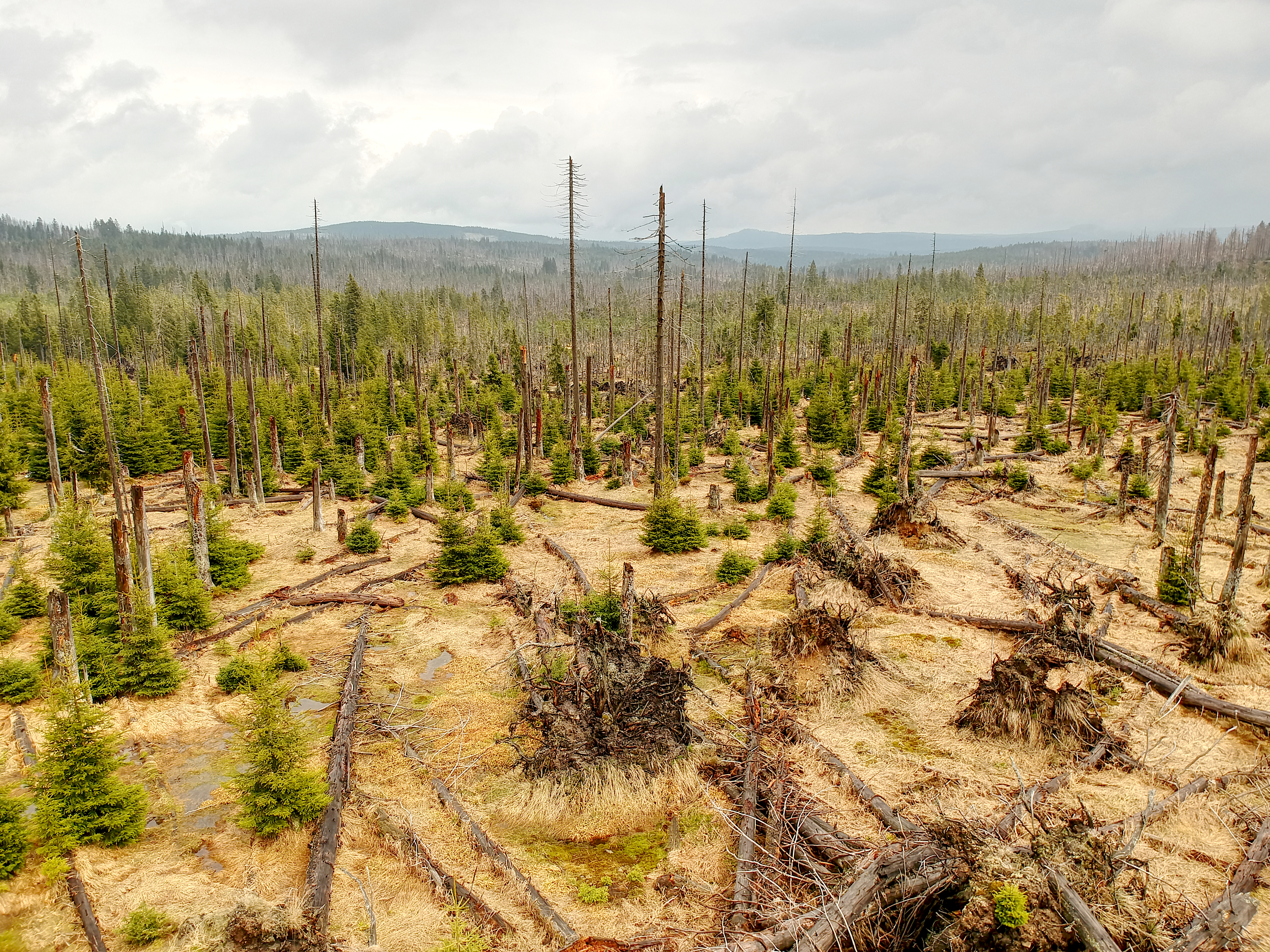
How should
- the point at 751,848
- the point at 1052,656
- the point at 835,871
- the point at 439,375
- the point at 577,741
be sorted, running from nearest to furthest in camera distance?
the point at 835,871, the point at 751,848, the point at 577,741, the point at 1052,656, the point at 439,375

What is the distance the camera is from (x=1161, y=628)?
527 inches

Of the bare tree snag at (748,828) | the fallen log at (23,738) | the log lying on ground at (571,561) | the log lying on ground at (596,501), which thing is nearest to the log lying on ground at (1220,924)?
the bare tree snag at (748,828)

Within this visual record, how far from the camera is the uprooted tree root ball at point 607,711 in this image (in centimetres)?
915

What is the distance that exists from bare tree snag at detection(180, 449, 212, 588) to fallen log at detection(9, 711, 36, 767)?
16.2ft

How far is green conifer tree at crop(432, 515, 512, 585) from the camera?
17.9m

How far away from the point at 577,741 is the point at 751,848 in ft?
8.74

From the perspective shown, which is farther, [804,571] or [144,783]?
[804,571]

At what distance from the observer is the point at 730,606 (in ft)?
49.3

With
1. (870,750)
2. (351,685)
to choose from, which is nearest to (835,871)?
(870,750)

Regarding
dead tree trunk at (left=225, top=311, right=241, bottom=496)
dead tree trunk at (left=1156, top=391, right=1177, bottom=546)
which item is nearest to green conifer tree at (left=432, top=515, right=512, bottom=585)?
dead tree trunk at (left=225, top=311, right=241, bottom=496)

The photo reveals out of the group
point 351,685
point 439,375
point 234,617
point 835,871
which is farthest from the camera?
point 439,375

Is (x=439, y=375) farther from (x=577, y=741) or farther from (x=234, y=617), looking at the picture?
(x=577, y=741)

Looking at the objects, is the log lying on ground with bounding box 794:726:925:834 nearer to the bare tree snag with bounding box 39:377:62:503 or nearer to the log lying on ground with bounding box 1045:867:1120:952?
the log lying on ground with bounding box 1045:867:1120:952

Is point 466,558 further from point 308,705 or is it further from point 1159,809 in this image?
point 1159,809
